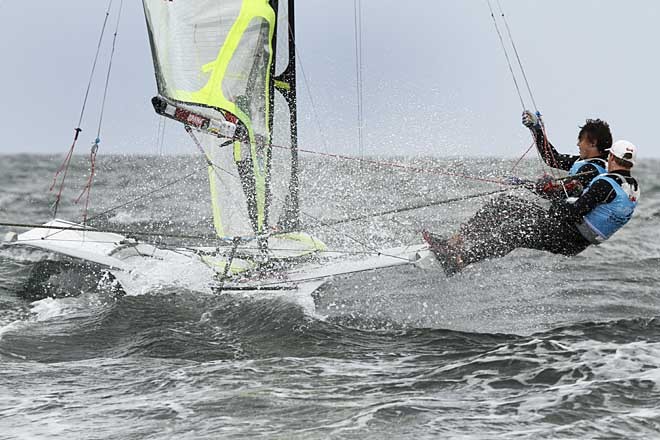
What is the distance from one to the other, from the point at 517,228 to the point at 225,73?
242 centimetres

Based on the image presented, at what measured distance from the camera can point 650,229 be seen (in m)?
10.7

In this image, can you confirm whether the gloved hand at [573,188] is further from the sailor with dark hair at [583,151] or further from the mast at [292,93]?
the mast at [292,93]

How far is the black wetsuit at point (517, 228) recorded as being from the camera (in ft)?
16.7

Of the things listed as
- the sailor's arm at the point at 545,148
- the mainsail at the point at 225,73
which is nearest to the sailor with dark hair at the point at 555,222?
the sailor's arm at the point at 545,148

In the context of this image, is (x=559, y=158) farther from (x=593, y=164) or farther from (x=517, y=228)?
(x=517, y=228)

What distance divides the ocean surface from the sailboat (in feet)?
0.78

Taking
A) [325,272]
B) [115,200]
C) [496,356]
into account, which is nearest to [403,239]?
[325,272]

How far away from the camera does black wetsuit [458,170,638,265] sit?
5078mm

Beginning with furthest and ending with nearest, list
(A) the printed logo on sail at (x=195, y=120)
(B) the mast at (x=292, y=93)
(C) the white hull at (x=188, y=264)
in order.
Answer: (B) the mast at (x=292, y=93) → (A) the printed logo on sail at (x=195, y=120) → (C) the white hull at (x=188, y=264)

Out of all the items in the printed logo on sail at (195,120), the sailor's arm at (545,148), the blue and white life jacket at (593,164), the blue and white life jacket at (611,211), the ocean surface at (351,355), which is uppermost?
the printed logo on sail at (195,120)

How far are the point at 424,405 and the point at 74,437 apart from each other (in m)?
1.50

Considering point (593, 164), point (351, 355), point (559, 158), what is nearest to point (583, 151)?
point (593, 164)

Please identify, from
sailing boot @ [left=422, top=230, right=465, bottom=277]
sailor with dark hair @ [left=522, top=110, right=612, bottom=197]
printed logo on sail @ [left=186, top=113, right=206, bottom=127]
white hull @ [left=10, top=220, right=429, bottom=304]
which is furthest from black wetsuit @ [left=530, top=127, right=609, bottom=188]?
printed logo on sail @ [left=186, top=113, right=206, bottom=127]

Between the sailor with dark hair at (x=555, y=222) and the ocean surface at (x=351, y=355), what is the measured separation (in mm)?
244
